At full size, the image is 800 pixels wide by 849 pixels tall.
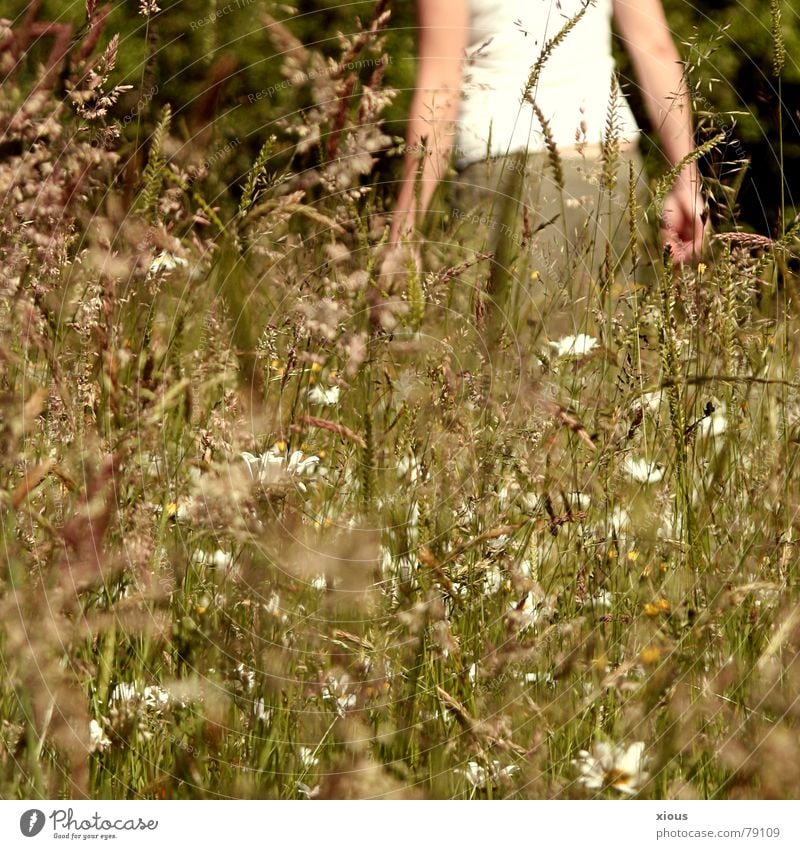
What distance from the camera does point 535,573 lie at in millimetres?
1172

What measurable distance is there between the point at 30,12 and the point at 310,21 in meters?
0.58

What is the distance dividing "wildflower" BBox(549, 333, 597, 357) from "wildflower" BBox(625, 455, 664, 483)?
0.17 meters

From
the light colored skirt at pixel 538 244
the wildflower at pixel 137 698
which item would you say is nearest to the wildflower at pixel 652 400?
the light colored skirt at pixel 538 244

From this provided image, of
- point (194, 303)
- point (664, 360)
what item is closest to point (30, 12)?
point (194, 303)

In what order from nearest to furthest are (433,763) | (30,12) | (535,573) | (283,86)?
(433,763)
(535,573)
(30,12)
(283,86)

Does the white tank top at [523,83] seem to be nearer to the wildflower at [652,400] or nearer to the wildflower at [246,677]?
the wildflower at [652,400]

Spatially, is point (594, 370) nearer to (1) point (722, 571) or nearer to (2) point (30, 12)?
(1) point (722, 571)

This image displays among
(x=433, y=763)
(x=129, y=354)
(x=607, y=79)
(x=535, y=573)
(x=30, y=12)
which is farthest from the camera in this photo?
(x=607, y=79)

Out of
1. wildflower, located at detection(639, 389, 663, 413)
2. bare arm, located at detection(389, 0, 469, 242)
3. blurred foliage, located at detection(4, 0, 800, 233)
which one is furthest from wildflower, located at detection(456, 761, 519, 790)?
blurred foliage, located at detection(4, 0, 800, 233)

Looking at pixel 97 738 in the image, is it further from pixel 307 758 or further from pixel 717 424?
pixel 717 424

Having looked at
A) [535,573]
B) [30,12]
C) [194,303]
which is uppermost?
[30,12]

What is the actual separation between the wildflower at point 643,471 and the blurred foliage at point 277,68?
50 centimetres

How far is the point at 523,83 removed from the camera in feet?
4.90

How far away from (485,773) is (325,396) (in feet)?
1.96
